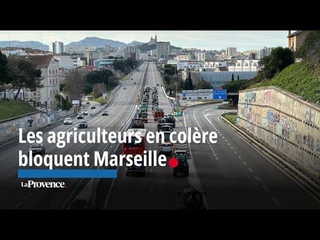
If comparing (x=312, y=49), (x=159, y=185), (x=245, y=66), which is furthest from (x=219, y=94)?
(x=312, y=49)

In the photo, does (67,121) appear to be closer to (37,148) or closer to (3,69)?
(37,148)

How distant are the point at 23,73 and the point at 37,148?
3.12 meters

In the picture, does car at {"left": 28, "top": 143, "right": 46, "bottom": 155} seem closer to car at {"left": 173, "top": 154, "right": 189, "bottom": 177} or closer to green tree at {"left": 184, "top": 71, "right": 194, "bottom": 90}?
car at {"left": 173, "top": 154, "right": 189, "bottom": 177}

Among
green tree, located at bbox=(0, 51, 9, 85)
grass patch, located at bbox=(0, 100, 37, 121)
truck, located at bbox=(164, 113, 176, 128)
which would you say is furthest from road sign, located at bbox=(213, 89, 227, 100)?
green tree, located at bbox=(0, 51, 9, 85)

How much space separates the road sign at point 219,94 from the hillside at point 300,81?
8.48ft

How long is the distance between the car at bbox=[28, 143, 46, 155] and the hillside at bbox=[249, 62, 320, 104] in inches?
368

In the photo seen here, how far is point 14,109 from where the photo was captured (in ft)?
50.6

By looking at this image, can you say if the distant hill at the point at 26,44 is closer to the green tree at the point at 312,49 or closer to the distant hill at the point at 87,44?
the distant hill at the point at 87,44
